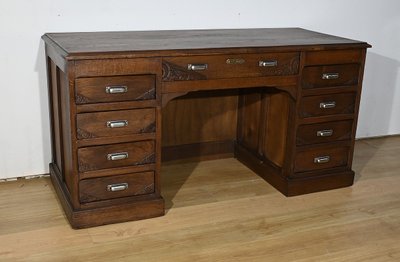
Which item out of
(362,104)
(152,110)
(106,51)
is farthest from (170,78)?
(362,104)

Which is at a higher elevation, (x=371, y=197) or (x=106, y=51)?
(x=106, y=51)

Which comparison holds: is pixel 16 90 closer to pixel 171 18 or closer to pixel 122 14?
pixel 122 14

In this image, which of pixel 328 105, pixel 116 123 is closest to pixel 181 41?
pixel 116 123

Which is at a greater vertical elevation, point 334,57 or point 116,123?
point 334,57

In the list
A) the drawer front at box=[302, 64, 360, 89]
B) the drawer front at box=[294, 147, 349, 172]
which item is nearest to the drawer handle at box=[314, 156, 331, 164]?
the drawer front at box=[294, 147, 349, 172]

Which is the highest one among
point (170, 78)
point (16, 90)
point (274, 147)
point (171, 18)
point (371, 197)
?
point (171, 18)

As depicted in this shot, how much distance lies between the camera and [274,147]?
2670 mm

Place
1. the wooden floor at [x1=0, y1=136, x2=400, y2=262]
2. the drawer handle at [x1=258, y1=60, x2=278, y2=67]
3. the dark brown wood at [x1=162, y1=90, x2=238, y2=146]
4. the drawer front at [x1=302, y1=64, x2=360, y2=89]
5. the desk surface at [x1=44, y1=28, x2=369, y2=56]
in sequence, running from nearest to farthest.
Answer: the wooden floor at [x1=0, y1=136, x2=400, y2=262]
the desk surface at [x1=44, y1=28, x2=369, y2=56]
the drawer handle at [x1=258, y1=60, x2=278, y2=67]
the drawer front at [x1=302, y1=64, x2=360, y2=89]
the dark brown wood at [x1=162, y1=90, x2=238, y2=146]

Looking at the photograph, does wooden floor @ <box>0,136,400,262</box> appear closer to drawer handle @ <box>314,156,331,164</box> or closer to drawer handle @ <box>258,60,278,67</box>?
drawer handle @ <box>314,156,331,164</box>

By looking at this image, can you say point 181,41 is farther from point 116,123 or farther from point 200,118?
point 200,118

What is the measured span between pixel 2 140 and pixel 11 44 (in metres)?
0.47

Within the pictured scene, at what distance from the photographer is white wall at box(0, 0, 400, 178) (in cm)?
247

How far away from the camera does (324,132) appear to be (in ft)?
8.39

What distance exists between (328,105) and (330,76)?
143 mm
